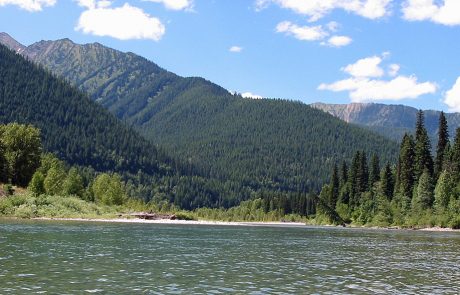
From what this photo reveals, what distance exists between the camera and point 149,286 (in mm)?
27672

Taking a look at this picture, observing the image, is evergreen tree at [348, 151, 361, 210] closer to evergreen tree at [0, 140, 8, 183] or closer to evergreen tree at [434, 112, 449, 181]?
evergreen tree at [434, 112, 449, 181]

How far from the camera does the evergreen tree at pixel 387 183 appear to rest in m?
158

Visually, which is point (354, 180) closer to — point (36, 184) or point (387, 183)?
point (387, 183)

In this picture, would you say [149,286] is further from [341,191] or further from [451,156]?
[341,191]

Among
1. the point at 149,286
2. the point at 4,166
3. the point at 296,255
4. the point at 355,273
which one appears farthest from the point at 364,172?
the point at 149,286

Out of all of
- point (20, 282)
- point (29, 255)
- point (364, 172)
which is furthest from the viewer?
point (364, 172)

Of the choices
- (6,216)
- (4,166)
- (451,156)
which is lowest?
(6,216)

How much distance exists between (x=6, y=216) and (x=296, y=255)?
8139cm

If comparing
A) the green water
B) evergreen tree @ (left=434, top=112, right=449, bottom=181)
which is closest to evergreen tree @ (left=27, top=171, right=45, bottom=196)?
the green water

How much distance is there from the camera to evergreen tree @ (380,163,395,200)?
6234 inches

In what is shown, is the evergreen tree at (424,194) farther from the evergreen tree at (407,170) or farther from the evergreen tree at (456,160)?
the evergreen tree at (407,170)

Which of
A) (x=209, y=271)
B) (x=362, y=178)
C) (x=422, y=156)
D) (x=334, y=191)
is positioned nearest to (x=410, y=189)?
(x=422, y=156)

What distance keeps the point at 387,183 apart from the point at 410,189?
526 inches

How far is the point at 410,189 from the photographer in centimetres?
14638
